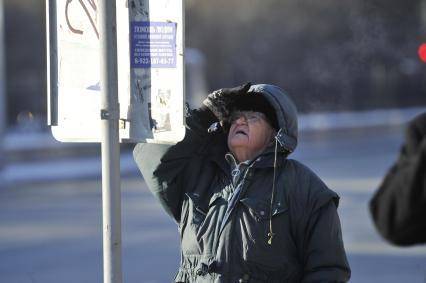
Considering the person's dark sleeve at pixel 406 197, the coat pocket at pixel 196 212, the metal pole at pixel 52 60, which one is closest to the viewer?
the person's dark sleeve at pixel 406 197

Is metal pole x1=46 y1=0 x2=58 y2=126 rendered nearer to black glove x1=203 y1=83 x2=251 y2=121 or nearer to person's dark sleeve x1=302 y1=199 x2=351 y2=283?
black glove x1=203 y1=83 x2=251 y2=121

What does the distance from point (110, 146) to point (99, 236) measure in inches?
335

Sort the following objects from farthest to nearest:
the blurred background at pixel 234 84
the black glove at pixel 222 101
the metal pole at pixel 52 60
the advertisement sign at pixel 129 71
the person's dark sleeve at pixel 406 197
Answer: the blurred background at pixel 234 84 → the black glove at pixel 222 101 → the metal pole at pixel 52 60 → the advertisement sign at pixel 129 71 → the person's dark sleeve at pixel 406 197

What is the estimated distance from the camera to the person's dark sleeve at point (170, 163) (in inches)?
143

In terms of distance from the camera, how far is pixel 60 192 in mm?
16984

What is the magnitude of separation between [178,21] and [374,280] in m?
6.19

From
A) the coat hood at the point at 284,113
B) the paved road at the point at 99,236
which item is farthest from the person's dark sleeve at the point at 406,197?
the paved road at the point at 99,236

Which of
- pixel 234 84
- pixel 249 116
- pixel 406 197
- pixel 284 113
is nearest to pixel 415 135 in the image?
pixel 406 197

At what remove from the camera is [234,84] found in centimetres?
3494

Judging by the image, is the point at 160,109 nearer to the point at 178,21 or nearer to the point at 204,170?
the point at 178,21

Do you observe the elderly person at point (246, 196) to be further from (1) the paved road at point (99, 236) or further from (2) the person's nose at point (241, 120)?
(1) the paved road at point (99, 236)

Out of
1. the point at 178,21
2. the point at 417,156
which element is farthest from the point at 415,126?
the point at 178,21

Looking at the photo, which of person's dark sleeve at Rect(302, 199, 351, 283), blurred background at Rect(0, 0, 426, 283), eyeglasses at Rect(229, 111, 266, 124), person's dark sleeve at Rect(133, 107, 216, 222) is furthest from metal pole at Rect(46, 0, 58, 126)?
blurred background at Rect(0, 0, 426, 283)

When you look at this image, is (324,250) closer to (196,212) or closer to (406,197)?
(196,212)
